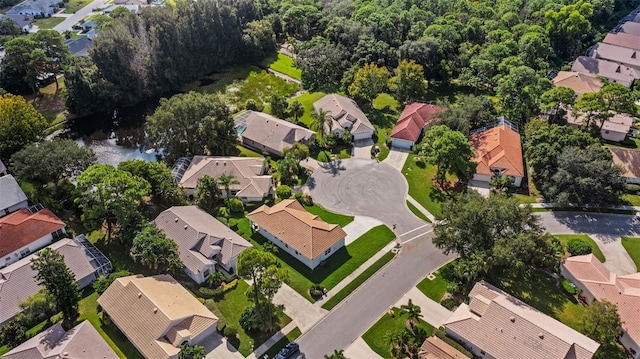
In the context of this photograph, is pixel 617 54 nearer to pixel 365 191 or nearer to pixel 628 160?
pixel 628 160

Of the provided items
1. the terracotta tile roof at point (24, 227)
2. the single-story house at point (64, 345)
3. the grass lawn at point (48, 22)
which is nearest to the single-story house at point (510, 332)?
the single-story house at point (64, 345)

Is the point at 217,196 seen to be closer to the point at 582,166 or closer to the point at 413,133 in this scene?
the point at 413,133

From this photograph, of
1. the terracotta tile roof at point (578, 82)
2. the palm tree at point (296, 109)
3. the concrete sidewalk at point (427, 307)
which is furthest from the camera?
the terracotta tile roof at point (578, 82)

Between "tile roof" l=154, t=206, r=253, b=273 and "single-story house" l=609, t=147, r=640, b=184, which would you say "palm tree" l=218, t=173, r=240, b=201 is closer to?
"tile roof" l=154, t=206, r=253, b=273

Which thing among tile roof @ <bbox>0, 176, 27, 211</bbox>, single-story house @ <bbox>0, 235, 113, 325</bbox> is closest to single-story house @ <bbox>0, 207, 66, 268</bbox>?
single-story house @ <bbox>0, 235, 113, 325</bbox>

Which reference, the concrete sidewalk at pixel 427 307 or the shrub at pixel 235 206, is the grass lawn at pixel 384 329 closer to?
the concrete sidewalk at pixel 427 307

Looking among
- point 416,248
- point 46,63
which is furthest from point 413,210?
point 46,63
